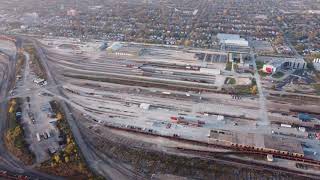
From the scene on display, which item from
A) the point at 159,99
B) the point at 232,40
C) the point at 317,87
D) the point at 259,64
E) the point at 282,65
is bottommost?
the point at 159,99

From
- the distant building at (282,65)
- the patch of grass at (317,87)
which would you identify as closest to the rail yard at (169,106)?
the distant building at (282,65)

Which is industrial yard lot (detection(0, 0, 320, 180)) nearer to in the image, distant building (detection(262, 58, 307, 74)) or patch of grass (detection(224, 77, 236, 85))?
distant building (detection(262, 58, 307, 74))

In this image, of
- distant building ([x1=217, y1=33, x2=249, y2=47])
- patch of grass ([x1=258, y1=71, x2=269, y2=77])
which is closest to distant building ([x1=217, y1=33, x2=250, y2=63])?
distant building ([x1=217, y1=33, x2=249, y2=47])

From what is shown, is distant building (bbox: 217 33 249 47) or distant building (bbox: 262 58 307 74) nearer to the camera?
distant building (bbox: 262 58 307 74)

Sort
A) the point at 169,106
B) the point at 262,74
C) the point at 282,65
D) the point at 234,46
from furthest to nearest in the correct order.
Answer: the point at 234,46 < the point at 282,65 < the point at 262,74 < the point at 169,106

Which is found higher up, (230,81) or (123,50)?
(123,50)

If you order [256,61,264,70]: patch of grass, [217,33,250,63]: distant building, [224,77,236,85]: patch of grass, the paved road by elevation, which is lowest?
the paved road

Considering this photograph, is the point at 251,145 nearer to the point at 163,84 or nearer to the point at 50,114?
the point at 163,84

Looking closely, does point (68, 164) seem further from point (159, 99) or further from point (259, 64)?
point (259, 64)

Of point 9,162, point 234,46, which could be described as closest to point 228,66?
point 234,46

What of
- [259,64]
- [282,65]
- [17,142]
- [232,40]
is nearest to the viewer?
[17,142]

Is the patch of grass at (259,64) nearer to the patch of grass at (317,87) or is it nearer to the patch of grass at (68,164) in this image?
the patch of grass at (317,87)
